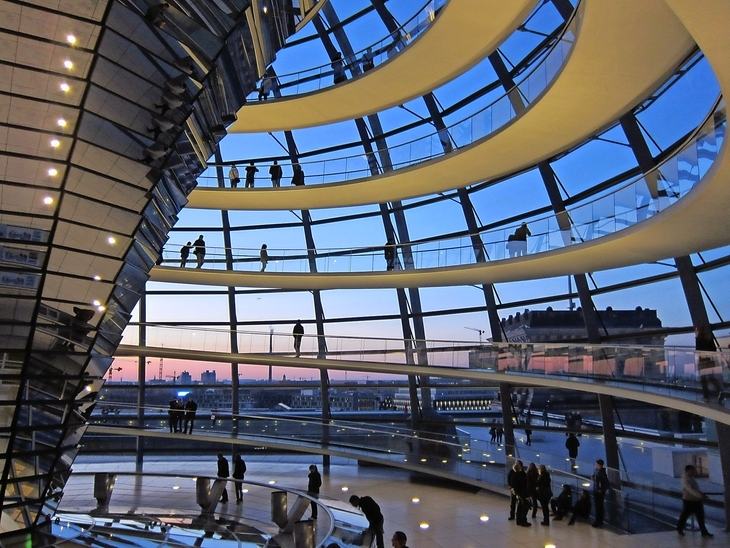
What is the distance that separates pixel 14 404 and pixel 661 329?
16.8 metres

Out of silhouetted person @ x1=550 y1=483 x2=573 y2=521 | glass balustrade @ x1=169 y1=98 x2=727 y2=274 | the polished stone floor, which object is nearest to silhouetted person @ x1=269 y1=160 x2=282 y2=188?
glass balustrade @ x1=169 y1=98 x2=727 y2=274

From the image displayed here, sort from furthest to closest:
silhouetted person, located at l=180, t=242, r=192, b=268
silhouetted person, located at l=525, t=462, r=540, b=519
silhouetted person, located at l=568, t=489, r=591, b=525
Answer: silhouetted person, located at l=180, t=242, r=192, b=268, silhouetted person, located at l=525, t=462, r=540, b=519, silhouetted person, located at l=568, t=489, r=591, b=525

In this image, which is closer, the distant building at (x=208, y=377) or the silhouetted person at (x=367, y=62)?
the silhouetted person at (x=367, y=62)

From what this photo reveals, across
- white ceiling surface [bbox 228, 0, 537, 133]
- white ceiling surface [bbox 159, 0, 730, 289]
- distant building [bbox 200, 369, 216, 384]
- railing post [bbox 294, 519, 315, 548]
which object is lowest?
railing post [bbox 294, 519, 315, 548]

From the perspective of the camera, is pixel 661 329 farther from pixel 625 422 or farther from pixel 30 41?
pixel 30 41

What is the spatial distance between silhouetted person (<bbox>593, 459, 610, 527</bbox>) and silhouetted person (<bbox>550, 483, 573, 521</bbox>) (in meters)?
0.80

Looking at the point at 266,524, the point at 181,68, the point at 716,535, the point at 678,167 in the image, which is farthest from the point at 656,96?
the point at 266,524

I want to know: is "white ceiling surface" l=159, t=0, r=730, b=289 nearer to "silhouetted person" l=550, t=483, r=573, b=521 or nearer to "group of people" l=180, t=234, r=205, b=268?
"group of people" l=180, t=234, r=205, b=268

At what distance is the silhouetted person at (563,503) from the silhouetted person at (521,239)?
6821 mm

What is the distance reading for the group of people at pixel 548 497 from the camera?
56.4 feet

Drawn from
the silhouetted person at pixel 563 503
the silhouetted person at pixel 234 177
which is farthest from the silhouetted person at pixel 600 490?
the silhouetted person at pixel 234 177

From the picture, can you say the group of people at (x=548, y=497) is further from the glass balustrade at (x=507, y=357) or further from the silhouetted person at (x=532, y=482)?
the glass balustrade at (x=507, y=357)

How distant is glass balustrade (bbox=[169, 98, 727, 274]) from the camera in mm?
11961

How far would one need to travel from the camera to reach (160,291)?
3162cm
